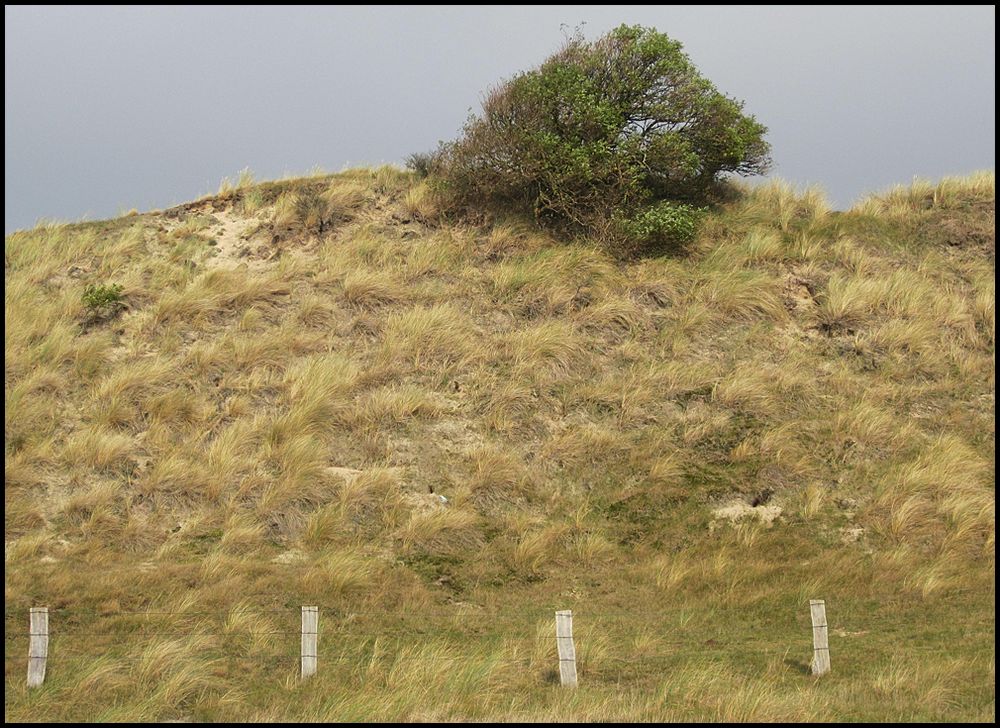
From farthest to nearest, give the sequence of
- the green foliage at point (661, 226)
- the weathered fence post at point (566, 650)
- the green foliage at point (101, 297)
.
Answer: the green foliage at point (661, 226)
the green foliage at point (101, 297)
the weathered fence post at point (566, 650)

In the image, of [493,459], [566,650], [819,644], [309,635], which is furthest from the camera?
[493,459]

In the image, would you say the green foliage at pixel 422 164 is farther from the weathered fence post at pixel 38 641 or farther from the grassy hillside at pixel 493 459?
the weathered fence post at pixel 38 641

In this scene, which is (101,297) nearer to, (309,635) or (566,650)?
(309,635)

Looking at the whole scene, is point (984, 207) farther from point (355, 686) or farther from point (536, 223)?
point (355, 686)

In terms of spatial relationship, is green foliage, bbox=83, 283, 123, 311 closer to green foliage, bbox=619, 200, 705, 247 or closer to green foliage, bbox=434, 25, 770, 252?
green foliage, bbox=434, 25, 770, 252

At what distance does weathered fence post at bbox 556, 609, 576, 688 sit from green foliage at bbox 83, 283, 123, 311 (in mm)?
13859

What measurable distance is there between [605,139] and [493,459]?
9.56m

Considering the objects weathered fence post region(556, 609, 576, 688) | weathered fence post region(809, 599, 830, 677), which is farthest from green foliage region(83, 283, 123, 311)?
weathered fence post region(809, 599, 830, 677)

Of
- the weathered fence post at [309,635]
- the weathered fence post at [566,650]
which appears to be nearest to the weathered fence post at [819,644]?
the weathered fence post at [566,650]

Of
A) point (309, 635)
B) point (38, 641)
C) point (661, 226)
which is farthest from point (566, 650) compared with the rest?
point (661, 226)

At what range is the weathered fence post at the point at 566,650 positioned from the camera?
9.10 meters

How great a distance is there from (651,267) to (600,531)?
8.18 m

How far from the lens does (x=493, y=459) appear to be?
15039mm

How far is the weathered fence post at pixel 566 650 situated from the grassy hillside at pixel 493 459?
405mm
